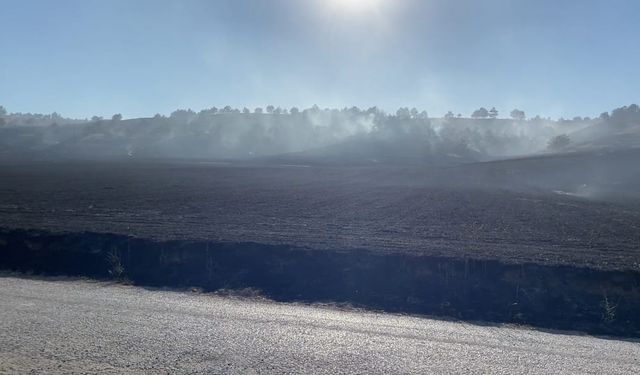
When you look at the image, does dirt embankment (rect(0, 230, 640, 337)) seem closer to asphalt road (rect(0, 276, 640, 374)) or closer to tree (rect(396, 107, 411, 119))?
asphalt road (rect(0, 276, 640, 374))

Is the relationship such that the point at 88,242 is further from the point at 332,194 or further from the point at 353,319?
the point at 332,194

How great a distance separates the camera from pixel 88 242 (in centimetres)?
1966

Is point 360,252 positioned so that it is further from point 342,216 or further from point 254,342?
point 342,216

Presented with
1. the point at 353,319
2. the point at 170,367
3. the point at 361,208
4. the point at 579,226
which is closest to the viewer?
the point at 170,367

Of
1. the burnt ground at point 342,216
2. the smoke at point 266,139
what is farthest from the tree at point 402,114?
the burnt ground at point 342,216

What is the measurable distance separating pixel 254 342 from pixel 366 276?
6344mm

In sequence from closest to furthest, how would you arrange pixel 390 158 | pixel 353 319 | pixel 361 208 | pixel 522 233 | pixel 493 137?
pixel 353 319 → pixel 522 233 → pixel 361 208 → pixel 390 158 → pixel 493 137

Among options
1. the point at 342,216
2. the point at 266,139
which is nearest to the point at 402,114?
the point at 266,139

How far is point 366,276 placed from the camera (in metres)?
16.9

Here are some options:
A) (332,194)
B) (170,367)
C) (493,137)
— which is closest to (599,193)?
(332,194)

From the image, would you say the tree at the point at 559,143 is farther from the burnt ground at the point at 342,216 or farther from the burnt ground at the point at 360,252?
the burnt ground at the point at 360,252

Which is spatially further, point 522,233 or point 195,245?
point 522,233

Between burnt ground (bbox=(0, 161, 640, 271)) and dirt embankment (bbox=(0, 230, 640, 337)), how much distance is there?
84 centimetres

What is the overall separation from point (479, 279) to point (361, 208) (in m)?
15.7
